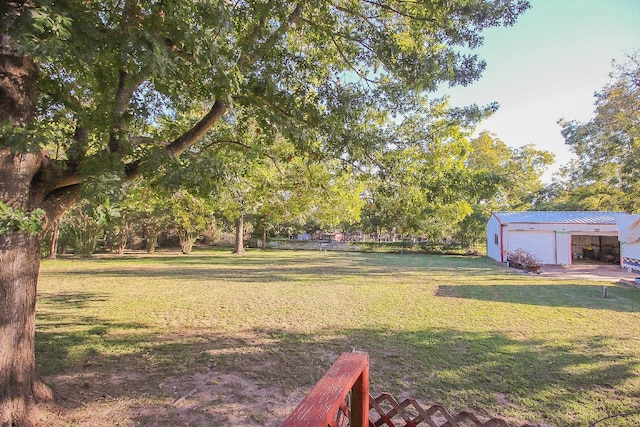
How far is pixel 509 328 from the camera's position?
22.8ft

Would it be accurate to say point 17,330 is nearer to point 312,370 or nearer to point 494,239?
point 312,370

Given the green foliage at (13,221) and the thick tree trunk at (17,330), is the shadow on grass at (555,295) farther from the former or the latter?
the green foliage at (13,221)

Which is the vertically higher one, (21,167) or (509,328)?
(21,167)

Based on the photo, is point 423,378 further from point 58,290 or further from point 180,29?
point 58,290

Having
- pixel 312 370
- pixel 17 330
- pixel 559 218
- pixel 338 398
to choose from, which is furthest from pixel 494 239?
pixel 338 398

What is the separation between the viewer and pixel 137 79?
3949 mm

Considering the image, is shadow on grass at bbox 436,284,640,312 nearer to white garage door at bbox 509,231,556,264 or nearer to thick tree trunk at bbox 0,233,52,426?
white garage door at bbox 509,231,556,264

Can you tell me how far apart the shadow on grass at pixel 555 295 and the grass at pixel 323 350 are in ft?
0.23

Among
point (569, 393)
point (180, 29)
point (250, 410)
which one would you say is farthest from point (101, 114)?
point (569, 393)

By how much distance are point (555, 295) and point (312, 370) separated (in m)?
9.13

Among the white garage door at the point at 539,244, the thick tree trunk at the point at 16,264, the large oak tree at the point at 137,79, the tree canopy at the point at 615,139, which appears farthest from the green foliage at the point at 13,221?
the white garage door at the point at 539,244

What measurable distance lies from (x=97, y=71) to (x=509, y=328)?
8.06 m

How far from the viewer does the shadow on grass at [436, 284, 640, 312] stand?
30.2 feet

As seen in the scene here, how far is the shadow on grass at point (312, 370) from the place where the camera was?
3859 millimetres
